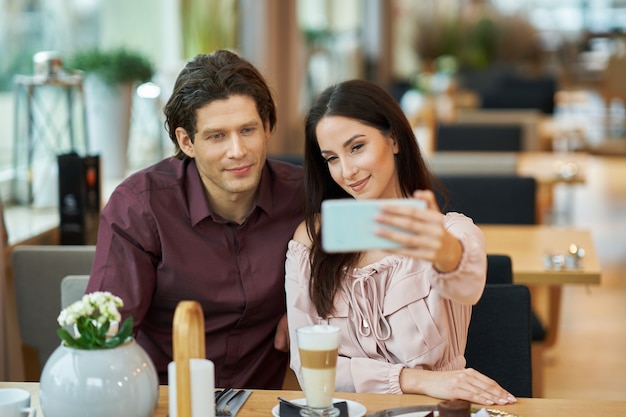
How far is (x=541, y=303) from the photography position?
554 centimetres

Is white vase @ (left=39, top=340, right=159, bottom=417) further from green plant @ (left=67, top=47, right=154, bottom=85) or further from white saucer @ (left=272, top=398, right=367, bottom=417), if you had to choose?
green plant @ (left=67, top=47, right=154, bottom=85)

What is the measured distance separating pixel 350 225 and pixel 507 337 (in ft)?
3.21

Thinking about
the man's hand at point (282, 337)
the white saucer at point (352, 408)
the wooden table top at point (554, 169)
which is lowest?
the wooden table top at point (554, 169)

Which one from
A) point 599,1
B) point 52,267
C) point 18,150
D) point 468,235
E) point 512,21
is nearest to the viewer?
point 468,235

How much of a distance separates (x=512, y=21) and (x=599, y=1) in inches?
268

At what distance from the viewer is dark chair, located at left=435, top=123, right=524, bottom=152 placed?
19.8 feet

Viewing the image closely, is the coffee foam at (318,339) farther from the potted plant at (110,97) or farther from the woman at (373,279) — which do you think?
the potted plant at (110,97)

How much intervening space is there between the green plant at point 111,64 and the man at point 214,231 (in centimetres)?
199

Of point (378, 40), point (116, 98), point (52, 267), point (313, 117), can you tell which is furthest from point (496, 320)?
point (378, 40)

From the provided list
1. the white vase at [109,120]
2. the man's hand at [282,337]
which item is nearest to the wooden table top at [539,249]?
the man's hand at [282,337]

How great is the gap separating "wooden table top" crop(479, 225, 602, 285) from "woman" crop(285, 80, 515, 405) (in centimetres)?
102

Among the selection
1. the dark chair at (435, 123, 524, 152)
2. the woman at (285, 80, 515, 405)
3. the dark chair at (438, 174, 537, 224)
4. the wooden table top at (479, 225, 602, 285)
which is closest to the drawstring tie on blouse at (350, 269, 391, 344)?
the woman at (285, 80, 515, 405)

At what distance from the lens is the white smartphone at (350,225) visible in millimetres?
1394

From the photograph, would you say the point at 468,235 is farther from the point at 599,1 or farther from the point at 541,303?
the point at 599,1
